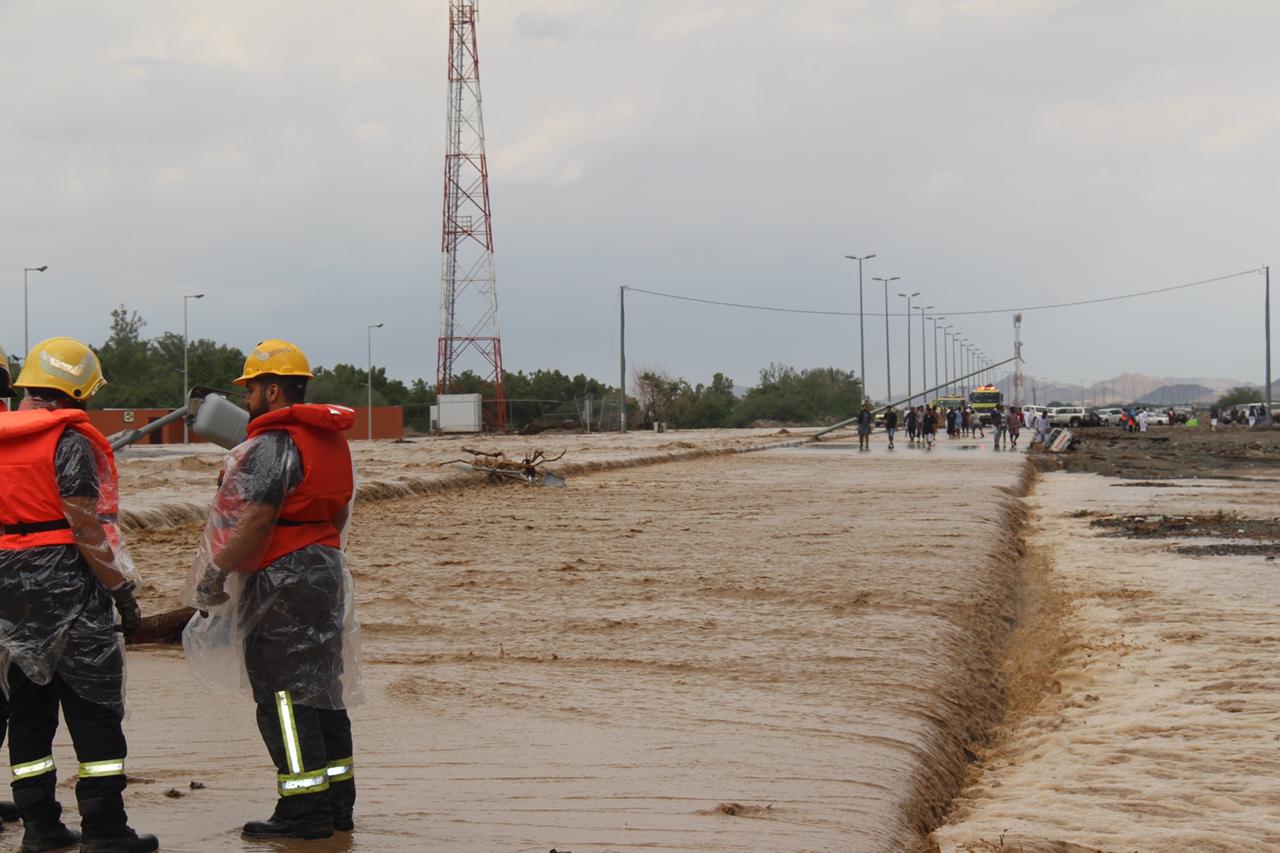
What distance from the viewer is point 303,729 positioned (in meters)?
5.04

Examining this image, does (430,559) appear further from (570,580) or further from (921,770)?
(921,770)

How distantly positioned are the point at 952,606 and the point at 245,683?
304 inches

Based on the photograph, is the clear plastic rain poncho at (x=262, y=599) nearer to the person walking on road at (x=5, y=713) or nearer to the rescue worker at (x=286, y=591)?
the rescue worker at (x=286, y=591)

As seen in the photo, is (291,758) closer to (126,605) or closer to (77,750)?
(77,750)

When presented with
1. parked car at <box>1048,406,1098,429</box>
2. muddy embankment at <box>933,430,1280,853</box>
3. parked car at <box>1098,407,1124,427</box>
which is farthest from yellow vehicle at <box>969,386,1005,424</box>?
muddy embankment at <box>933,430,1280,853</box>

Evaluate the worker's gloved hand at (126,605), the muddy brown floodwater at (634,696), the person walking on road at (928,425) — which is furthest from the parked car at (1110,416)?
the worker's gloved hand at (126,605)

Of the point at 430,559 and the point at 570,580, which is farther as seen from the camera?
the point at 430,559

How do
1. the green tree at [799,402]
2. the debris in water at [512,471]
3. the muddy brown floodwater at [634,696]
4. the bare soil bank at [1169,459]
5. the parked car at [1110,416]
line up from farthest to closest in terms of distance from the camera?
the green tree at [799,402] < the parked car at [1110,416] < the bare soil bank at [1169,459] < the debris in water at [512,471] < the muddy brown floodwater at [634,696]

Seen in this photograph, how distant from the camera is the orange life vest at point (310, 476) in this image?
5062 mm

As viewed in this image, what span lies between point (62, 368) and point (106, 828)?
1.72 metres

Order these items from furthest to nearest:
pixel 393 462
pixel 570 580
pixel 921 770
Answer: pixel 393 462 → pixel 570 580 → pixel 921 770

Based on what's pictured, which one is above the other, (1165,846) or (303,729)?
(303,729)

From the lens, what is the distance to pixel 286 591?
504 centimetres

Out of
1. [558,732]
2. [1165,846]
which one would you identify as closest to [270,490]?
[558,732]
